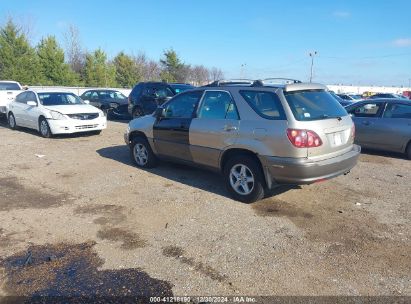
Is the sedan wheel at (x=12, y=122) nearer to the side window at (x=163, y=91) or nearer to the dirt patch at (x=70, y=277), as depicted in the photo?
the side window at (x=163, y=91)

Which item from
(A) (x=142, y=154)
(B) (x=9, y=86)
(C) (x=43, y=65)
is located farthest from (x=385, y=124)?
(C) (x=43, y=65)

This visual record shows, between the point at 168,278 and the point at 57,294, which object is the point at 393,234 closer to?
the point at 168,278

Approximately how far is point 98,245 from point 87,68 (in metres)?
40.0

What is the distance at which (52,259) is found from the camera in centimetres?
386

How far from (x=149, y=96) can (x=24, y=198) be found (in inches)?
367

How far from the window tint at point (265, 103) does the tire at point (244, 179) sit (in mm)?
722

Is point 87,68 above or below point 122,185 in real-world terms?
above

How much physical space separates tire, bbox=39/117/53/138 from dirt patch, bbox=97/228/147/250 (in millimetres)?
7826

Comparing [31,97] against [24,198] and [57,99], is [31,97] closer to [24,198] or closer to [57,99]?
[57,99]

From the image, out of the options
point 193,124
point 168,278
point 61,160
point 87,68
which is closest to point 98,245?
point 168,278

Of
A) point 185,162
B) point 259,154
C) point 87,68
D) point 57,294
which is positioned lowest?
point 57,294

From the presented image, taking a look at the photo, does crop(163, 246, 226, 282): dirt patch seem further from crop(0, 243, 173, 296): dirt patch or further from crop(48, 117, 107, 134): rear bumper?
crop(48, 117, 107, 134): rear bumper

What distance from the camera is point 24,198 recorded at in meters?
5.77

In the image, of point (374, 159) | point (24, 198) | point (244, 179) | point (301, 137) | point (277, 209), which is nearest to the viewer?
point (301, 137)
